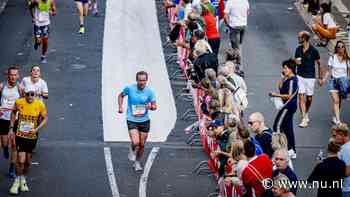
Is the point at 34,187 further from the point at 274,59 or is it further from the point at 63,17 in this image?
the point at 63,17

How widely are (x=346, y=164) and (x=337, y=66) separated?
7078mm

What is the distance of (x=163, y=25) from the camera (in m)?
31.1

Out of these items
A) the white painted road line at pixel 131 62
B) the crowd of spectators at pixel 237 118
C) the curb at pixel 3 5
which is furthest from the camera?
the curb at pixel 3 5

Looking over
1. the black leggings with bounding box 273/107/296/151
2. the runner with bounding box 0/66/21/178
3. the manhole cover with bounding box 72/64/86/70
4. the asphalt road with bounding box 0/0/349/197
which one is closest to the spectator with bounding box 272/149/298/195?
the asphalt road with bounding box 0/0/349/197

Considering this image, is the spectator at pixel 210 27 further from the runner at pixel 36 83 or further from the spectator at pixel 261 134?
the spectator at pixel 261 134

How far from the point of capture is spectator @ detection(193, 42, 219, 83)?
22.6 metres

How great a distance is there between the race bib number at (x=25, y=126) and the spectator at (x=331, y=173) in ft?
Result: 18.1

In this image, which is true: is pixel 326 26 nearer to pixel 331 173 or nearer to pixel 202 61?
pixel 202 61

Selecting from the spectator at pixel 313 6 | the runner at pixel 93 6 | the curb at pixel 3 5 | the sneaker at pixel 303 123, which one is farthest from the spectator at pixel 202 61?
the curb at pixel 3 5

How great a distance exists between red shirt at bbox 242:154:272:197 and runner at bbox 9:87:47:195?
458 cm

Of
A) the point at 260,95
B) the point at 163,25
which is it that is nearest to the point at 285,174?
the point at 260,95

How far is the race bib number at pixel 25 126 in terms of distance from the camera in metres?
18.7

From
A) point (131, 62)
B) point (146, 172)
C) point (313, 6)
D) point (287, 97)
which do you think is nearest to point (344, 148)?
point (287, 97)

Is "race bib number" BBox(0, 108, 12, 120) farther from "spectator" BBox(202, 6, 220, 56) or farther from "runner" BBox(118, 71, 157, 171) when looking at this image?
"spectator" BBox(202, 6, 220, 56)
